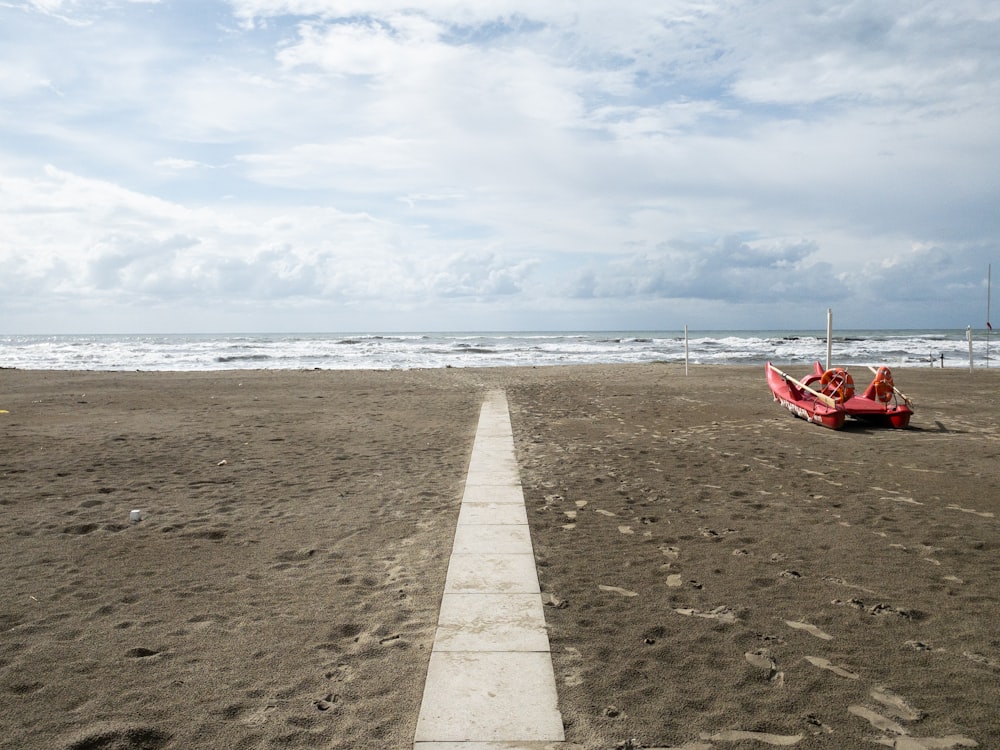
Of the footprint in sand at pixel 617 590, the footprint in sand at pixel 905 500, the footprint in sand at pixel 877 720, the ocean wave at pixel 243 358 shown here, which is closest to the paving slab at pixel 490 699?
the footprint in sand at pixel 617 590

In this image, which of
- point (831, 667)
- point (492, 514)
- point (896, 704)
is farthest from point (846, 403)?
point (896, 704)

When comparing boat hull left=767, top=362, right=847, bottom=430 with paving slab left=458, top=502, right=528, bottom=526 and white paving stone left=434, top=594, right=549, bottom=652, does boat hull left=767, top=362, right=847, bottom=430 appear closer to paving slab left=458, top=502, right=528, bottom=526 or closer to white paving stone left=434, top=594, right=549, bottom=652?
paving slab left=458, top=502, right=528, bottom=526

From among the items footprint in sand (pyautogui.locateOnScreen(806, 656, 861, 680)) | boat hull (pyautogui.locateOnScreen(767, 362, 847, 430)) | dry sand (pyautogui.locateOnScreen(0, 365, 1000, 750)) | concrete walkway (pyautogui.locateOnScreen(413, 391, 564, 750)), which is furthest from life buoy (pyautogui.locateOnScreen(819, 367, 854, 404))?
footprint in sand (pyautogui.locateOnScreen(806, 656, 861, 680))

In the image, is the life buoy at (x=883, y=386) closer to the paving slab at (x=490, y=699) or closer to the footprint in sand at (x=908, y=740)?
the footprint in sand at (x=908, y=740)

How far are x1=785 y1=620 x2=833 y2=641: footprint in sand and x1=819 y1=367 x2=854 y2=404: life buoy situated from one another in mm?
8152

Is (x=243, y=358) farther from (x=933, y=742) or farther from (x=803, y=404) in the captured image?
(x=933, y=742)

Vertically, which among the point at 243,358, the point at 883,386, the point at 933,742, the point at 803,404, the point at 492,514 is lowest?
the point at 933,742

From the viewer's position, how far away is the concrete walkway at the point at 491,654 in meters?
2.76

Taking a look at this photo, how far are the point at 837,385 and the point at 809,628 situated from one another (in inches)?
339

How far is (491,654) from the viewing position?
3.41 m

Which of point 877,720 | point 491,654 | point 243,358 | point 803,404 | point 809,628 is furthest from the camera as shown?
point 243,358

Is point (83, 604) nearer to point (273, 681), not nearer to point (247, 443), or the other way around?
point (273, 681)

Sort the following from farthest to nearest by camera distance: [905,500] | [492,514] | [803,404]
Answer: [803,404]
[905,500]
[492,514]

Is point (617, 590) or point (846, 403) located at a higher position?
point (846, 403)
